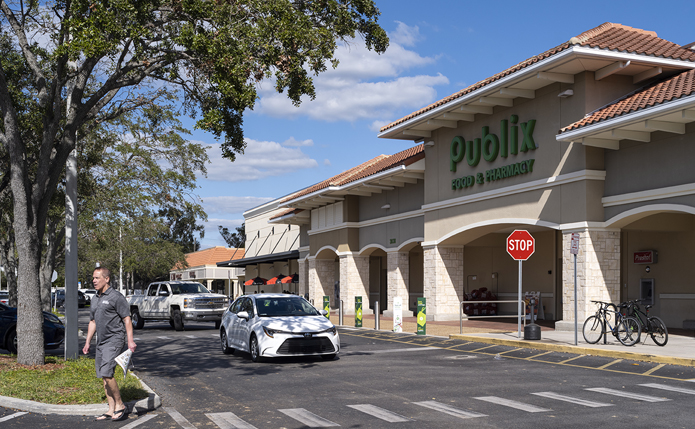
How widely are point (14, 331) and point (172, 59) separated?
8.62 m

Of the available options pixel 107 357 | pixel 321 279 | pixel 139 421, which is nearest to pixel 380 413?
pixel 139 421

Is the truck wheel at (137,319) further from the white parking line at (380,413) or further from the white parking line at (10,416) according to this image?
the white parking line at (380,413)

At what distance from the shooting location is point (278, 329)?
47.8 ft

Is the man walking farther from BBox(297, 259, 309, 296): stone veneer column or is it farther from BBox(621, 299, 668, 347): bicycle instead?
BBox(297, 259, 309, 296): stone veneer column

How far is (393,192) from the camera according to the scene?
32719 millimetres

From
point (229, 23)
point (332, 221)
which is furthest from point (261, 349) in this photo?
point (332, 221)

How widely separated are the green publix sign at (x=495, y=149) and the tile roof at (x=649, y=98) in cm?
282

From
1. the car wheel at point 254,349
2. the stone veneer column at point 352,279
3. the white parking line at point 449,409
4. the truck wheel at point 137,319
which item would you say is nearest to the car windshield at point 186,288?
the truck wheel at point 137,319

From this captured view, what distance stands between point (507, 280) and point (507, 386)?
66.1 feet

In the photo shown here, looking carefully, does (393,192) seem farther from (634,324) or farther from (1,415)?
(1,415)

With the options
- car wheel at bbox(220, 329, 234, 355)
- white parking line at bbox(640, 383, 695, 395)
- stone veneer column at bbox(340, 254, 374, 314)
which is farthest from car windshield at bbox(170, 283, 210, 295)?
white parking line at bbox(640, 383, 695, 395)

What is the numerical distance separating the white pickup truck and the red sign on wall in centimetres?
1475

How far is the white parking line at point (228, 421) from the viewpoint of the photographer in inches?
326

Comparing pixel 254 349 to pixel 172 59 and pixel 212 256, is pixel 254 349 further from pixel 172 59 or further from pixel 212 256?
pixel 212 256
